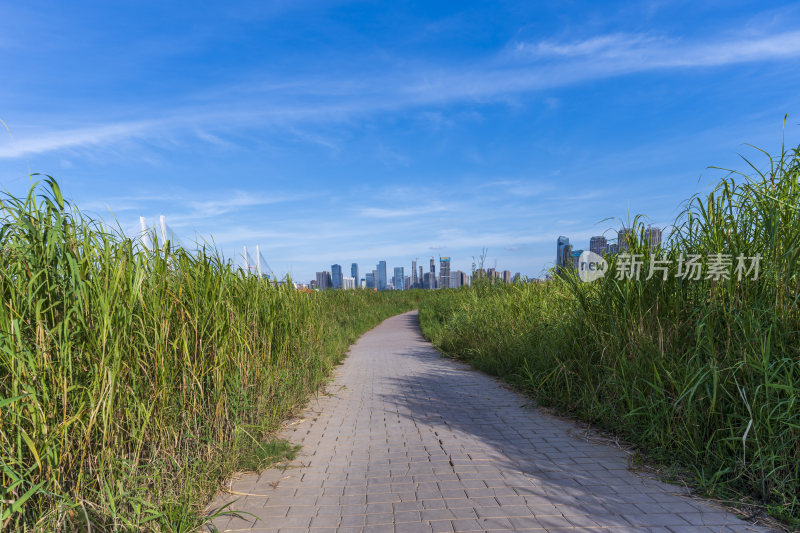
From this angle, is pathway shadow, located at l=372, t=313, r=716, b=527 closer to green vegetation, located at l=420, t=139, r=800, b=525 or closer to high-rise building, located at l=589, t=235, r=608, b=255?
green vegetation, located at l=420, t=139, r=800, b=525

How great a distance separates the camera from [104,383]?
9.21 ft

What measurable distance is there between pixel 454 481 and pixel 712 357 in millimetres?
2556

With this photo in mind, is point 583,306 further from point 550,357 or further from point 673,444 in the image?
point 673,444

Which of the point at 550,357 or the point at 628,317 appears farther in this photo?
the point at 550,357

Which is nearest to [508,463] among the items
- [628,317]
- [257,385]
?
[628,317]

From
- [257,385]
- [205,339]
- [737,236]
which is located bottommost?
[257,385]

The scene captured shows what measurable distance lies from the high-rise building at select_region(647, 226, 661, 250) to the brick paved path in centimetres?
244

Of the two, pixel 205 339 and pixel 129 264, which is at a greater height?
pixel 129 264

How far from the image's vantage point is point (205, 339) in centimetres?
400

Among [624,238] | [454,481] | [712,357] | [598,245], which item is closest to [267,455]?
[454,481]

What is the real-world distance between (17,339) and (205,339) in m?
1.54

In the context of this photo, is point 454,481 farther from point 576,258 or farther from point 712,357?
point 576,258

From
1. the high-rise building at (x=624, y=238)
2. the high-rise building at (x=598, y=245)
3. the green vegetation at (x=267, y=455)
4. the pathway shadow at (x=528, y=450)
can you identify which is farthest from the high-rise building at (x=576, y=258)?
the green vegetation at (x=267, y=455)

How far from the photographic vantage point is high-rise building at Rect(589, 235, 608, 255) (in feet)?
20.0
